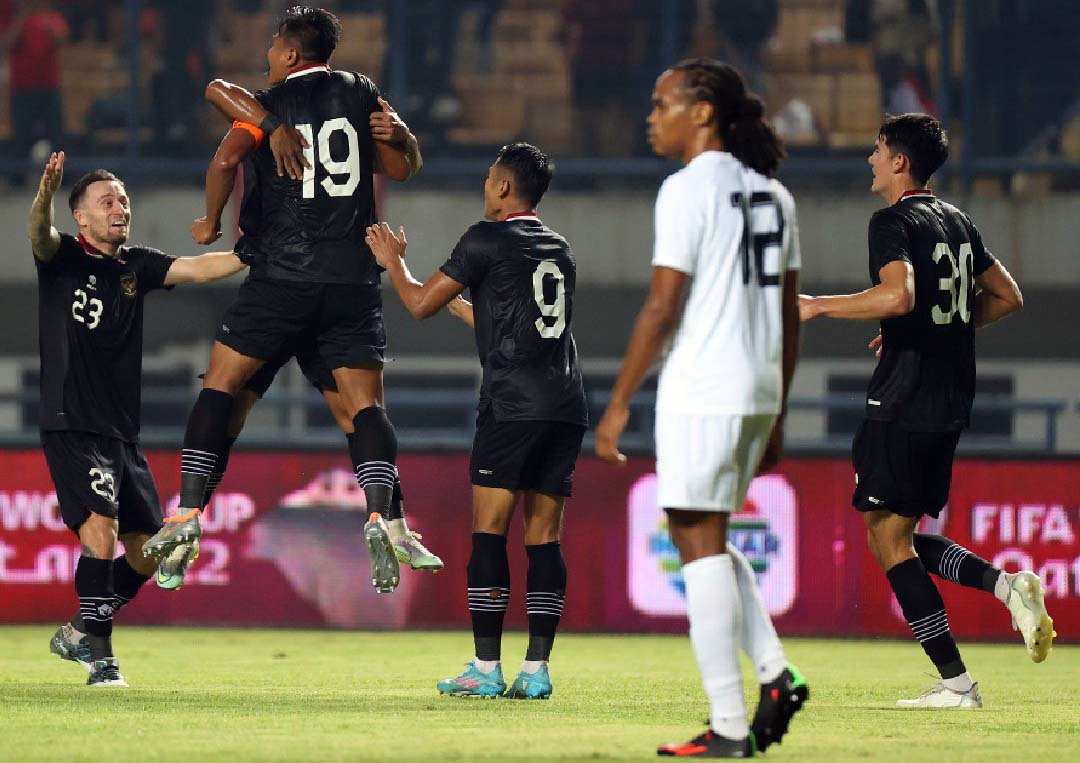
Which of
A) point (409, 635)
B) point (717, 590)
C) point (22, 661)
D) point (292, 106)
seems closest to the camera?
point (717, 590)

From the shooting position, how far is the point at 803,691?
17.9 ft

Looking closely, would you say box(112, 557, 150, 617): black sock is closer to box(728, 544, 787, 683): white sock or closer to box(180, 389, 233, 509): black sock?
box(180, 389, 233, 509): black sock

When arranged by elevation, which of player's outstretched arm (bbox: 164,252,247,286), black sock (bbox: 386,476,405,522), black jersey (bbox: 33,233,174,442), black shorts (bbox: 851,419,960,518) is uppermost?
player's outstretched arm (bbox: 164,252,247,286)

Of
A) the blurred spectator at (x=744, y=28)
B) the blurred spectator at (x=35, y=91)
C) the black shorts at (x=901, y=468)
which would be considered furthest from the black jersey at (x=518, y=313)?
the blurred spectator at (x=35, y=91)

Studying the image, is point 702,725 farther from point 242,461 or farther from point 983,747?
point 242,461

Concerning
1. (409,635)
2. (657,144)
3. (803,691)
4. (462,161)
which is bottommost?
(409,635)

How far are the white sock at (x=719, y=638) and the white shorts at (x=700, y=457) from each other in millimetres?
203

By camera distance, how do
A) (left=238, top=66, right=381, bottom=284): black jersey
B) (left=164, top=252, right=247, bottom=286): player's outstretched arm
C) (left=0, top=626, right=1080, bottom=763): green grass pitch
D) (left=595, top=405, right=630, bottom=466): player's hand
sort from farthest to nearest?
(left=164, top=252, right=247, bottom=286): player's outstretched arm → (left=238, top=66, right=381, bottom=284): black jersey → (left=0, top=626, right=1080, bottom=763): green grass pitch → (left=595, top=405, right=630, bottom=466): player's hand

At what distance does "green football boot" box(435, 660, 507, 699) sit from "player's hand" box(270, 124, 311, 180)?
2.09 metres

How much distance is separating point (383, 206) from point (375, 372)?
13680 millimetres

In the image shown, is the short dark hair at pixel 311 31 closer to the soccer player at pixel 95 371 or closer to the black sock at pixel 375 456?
the soccer player at pixel 95 371

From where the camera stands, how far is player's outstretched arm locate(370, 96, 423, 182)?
7.55 meters

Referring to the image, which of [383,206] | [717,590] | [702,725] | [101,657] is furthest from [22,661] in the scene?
[383,206]

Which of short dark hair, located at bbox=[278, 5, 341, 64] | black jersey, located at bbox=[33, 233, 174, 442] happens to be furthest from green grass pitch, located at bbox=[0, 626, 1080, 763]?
short dark hair, located at bbox=[278, 5, 341, 64]
